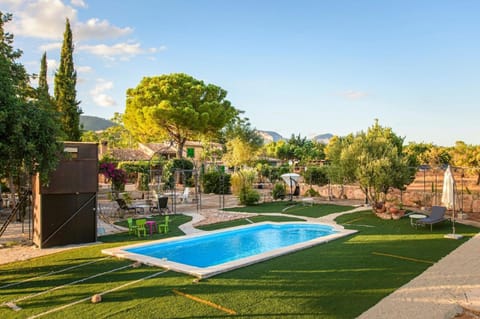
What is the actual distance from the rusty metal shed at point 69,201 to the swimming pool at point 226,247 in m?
1.98

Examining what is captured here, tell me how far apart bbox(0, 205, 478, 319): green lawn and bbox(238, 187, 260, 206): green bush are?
34.0ft

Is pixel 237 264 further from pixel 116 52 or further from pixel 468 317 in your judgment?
pixel 116 52

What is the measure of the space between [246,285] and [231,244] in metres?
5.65

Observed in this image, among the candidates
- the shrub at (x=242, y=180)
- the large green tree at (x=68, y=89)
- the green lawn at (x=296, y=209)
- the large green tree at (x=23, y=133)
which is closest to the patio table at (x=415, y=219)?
the green lawn at (x=296, y=209)

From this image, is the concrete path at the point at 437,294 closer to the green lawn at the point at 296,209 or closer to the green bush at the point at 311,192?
the green lawn at the point at 296,209

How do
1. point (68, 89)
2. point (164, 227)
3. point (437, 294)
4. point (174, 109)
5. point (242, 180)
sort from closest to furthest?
point (437, 294) < point (164, 227) < point (242, 180) < point (68, 89) < point (174, 109)

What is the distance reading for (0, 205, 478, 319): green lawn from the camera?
19.6 feet

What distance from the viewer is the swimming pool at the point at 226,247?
888 centimetres

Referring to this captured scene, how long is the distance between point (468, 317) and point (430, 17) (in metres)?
16.2

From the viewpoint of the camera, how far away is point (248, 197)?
21.2 meters

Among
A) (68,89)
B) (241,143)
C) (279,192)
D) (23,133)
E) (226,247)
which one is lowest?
(226,247)

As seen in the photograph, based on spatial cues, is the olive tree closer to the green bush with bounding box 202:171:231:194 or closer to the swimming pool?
the swimming pool

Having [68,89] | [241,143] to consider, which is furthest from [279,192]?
[241,143]

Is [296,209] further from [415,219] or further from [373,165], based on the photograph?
[415,219]
